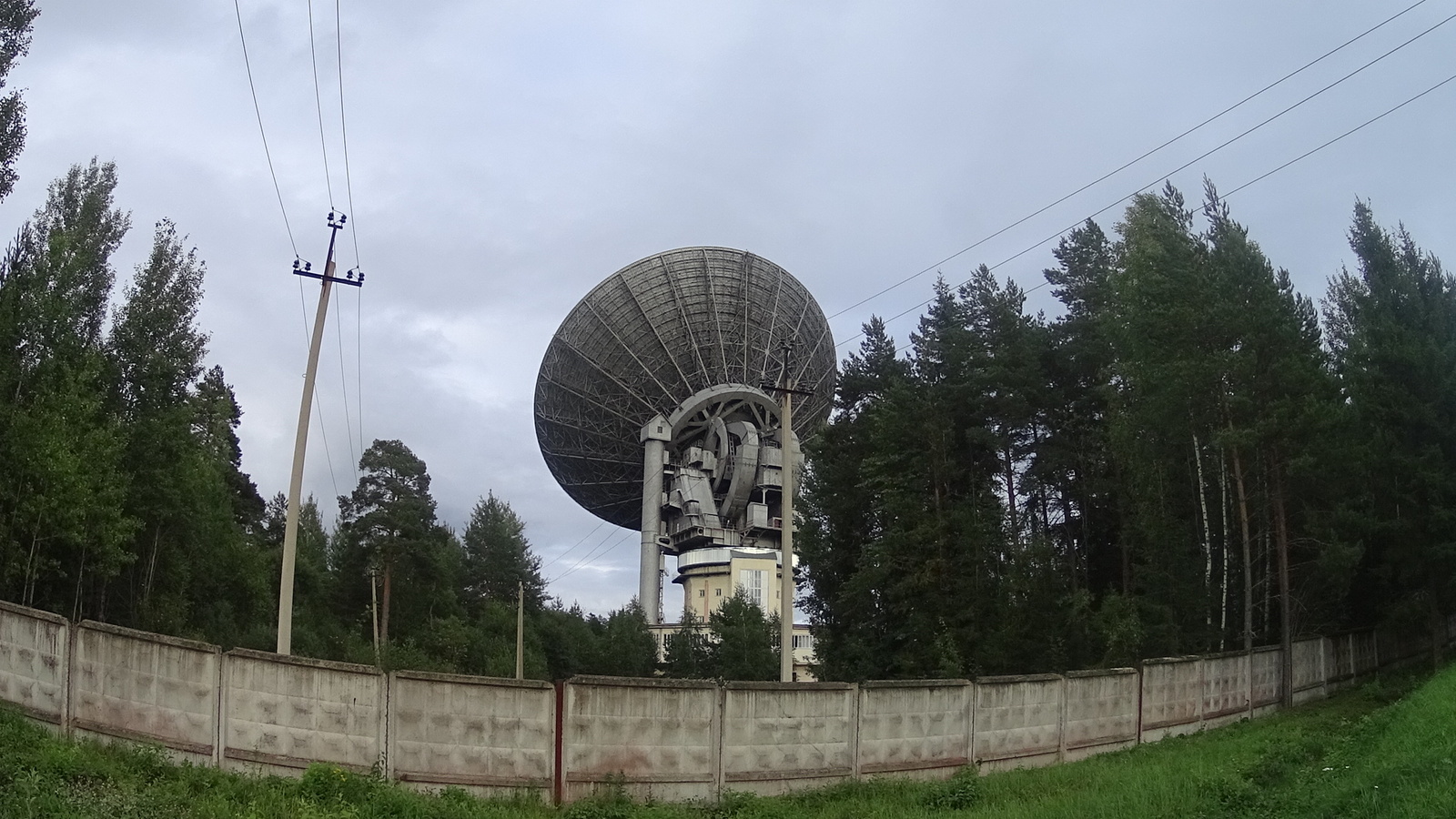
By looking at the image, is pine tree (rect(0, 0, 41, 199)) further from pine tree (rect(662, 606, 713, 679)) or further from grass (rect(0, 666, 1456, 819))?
pine tree (rect(662, 606, 713, 679))

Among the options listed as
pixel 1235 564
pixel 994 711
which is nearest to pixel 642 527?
pixel 1235 564

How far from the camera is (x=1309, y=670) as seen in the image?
2675 centimetres

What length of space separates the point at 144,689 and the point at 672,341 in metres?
44.1

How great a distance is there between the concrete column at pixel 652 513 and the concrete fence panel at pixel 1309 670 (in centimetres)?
3619

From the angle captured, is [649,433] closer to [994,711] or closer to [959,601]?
[959,601]

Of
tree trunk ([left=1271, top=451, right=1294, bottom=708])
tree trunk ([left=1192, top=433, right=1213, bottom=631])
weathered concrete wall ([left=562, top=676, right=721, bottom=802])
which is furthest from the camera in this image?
tree trunk ([left=1192, top=433, right=1213, bottom=631])

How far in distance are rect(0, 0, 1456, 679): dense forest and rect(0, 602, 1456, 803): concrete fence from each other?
40.7 feet

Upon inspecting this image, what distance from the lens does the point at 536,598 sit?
3034 inches

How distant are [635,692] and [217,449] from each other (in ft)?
140

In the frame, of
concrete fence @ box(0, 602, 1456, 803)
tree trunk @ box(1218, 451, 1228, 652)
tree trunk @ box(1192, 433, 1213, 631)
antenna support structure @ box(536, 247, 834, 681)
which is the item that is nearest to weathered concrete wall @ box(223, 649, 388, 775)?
concrete fence @ box(0, 602, 1456, 803)

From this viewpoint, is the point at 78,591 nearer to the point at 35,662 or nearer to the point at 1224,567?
the point at 35,662

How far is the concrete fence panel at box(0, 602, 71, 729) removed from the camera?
13.3 m

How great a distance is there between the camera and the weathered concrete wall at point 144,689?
43.7 feet

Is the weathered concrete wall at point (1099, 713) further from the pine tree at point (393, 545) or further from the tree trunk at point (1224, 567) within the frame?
the pine tree at point (393, 545)
